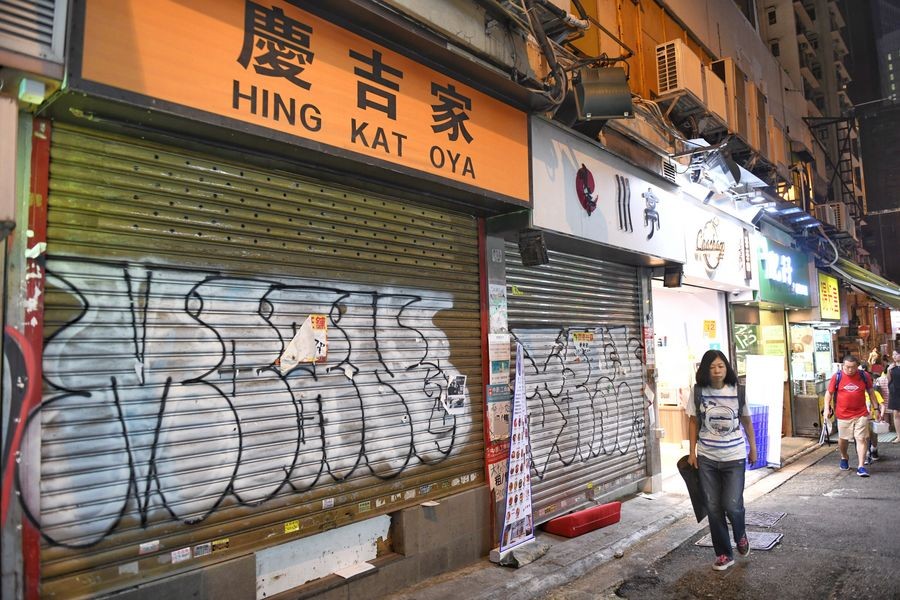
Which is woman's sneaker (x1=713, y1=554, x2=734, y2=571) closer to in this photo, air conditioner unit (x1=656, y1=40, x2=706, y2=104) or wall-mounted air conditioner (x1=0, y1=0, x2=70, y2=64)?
wall-mounted air conditioner (x1=0, y1=0, x2=70, y2=64)

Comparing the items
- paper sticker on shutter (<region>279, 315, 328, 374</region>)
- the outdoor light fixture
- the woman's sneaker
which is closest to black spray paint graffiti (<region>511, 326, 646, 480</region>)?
the outdoor light fixture

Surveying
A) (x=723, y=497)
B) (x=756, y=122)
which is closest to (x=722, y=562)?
(x=723, y=497)

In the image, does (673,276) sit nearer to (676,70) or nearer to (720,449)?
(676,70)

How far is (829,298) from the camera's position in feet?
63.2

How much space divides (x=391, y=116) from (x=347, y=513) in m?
3.51

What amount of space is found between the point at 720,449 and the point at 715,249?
21.1 feet

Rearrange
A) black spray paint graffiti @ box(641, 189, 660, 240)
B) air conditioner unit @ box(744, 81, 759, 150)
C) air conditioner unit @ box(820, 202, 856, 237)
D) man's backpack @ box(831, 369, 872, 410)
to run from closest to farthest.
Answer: black spray paint graffiti @ box(641, 189, 660, 240), man's backpack @ box(831, 369, 872, 410), air conditioner unit @ box(744, 81, 759, 150), air conditioner unit @ box(820, 202, 856, 237)

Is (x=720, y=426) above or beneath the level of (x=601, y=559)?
Answer: above

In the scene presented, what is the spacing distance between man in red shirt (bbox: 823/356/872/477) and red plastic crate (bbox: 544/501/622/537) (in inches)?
232

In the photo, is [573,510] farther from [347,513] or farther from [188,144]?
[188,144]

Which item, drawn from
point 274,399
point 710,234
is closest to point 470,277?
point 274,399

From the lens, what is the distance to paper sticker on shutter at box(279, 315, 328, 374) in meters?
4.54

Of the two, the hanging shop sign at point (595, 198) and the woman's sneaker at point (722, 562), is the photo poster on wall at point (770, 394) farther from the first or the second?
the woman's sneaker at point (722, 562)

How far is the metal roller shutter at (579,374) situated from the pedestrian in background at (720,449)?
175 centimetres
